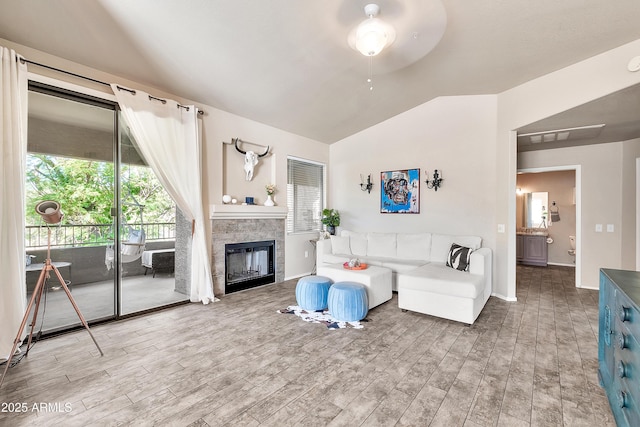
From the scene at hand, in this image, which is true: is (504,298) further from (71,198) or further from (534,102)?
(71,198)

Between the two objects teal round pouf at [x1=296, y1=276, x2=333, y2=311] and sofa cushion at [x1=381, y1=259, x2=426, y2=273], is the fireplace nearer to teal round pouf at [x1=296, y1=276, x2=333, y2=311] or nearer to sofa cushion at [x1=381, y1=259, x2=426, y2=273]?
teal round pouf at [x1=296, y1=276, x2=333, y2=311]

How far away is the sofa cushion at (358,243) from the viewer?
5.39m

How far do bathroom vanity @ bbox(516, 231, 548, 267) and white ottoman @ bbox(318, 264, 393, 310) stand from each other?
4.90m

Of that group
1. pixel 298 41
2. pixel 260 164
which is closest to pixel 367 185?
pixel 260 164

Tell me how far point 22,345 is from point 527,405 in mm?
4425

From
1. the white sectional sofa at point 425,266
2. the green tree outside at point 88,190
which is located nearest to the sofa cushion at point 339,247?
the white sectional sofa at point 425,266

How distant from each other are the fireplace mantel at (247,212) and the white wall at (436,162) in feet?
5.77

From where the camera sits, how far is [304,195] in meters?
5.99

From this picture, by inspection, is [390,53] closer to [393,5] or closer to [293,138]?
[393,5]

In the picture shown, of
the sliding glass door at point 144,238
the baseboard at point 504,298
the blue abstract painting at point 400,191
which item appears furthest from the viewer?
the blue abstract painting at point 400,191

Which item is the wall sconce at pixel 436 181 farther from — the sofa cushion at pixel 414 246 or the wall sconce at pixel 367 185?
the wall sconce at pixel 367 185

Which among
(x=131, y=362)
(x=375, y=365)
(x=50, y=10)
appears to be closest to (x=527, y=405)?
(x=375, y=365)

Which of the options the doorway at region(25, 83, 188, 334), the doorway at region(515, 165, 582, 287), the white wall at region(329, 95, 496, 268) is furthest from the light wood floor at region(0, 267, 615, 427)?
the doorway at region(515, 165, 582, 287)

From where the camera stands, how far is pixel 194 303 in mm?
3965
